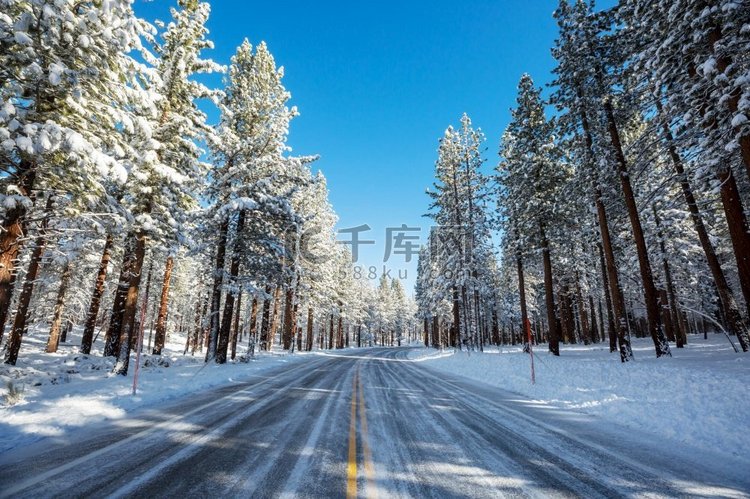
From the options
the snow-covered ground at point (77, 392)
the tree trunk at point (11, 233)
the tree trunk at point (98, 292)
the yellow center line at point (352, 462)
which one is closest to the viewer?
the yellow center line at point (352, 462)

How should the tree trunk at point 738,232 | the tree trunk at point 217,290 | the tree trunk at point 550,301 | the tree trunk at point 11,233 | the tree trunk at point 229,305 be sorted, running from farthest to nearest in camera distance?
the tree trunk at point 550,301 → the tree trunk at point 229,305 → the tree trunk at point 217,290 → the tree trunk at point 738,232 → the tree trunk at point 11,233

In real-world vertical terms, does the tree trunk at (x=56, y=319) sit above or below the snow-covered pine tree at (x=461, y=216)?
below

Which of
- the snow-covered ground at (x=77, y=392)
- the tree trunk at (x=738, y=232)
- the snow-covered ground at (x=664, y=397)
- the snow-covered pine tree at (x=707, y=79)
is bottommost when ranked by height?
the snow-covered ground at (x=77, y=392)

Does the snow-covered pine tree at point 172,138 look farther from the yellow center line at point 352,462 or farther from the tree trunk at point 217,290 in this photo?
the yellow center line at point 352,462

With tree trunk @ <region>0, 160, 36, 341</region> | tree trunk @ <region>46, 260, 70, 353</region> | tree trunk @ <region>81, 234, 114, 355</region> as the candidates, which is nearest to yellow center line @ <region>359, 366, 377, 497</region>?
tree trunk @ <region>0, 160, 36, 341</region>

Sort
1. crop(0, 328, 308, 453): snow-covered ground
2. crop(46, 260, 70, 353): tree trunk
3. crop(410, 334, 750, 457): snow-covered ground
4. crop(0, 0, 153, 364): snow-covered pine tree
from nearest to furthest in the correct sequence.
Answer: crop(410, 334, 750, 457): snow-covered ground < crop(0, 328, 308, 453): snow-covered ground < crop(0, 0, 153, 364): snow-covered pine tree < crop(46, 260, 70, 353): tree trunk

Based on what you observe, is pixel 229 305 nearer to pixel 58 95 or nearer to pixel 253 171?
pixel 253 171

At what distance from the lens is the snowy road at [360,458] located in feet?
12.3

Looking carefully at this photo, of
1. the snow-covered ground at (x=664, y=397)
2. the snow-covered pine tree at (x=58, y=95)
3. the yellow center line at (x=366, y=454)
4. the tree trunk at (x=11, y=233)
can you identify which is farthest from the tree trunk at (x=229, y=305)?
the snow-covered ground at (x=664, y=397)

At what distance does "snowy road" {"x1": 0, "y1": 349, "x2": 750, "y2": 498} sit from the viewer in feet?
12.3

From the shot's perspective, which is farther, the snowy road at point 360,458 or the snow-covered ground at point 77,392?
the snow-covered ground at point 77,392

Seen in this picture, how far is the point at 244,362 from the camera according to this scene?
19.8 meters

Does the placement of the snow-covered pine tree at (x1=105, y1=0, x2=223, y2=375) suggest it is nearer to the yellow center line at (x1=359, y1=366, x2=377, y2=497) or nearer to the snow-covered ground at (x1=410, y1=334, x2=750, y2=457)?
the yellow center line at (x1=359, y1=366, x2=377, y2=497)

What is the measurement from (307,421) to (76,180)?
26.1 feet
